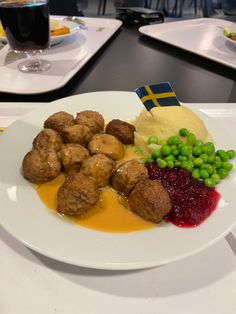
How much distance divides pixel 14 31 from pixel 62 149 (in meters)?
1.07

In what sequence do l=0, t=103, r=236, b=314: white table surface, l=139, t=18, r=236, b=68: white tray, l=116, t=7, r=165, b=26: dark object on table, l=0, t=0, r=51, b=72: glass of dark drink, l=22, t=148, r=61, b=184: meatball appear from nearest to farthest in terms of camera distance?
1. l=0, t=103, r=236, b=314: white table surface
2. l=22, t=148, r=61, b=184: meatball
3. l=0, t=0, r=51, b=72: glass of dark drink
4. l=139, t=18, r=236, b=68: white tray
5. l=116, t=7, r=165, b=26: dark object on table

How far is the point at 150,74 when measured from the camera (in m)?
2.35

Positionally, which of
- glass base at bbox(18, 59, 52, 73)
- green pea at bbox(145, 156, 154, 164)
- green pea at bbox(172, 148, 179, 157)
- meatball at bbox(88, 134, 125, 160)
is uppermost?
green pea at bbox(172, 148, 179, 157)

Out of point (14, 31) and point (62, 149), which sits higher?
point (14, 31)

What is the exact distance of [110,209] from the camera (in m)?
1.13

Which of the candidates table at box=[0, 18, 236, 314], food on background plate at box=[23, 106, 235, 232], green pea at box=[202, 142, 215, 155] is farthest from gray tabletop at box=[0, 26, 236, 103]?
table at box=[0, 18, 236, 314]

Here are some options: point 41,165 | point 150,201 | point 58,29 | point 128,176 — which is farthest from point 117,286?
point 58,29

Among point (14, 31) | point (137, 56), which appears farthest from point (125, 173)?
point (137, 56)

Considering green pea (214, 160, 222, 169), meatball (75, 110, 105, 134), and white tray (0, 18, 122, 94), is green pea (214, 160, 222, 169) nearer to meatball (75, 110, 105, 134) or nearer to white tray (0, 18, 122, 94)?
meatball (75, 110, 105, 134)

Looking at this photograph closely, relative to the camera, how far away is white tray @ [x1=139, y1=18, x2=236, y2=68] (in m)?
2.42

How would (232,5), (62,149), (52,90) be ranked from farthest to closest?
(232,5), (52,90), (62,149)

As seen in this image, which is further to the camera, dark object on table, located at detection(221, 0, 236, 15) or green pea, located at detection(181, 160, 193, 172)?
dark object on table, located at detection(221, 0, 236, 15)

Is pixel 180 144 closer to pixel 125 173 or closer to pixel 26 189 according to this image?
pixel 125 173

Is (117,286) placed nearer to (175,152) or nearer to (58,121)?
(175,152)
